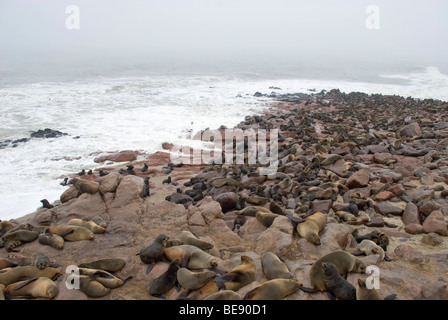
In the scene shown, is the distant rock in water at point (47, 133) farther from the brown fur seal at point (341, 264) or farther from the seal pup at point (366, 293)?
the seal pup at point (366, 293)

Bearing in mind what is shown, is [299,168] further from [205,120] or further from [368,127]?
[205,120]

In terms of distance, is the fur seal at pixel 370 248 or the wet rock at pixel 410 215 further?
the wet rock at pixel 410 215

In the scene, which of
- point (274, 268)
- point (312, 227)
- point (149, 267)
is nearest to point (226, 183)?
point (312, 227)

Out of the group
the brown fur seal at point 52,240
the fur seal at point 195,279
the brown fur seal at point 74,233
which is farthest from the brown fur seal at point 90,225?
the fur seal at point 195,279

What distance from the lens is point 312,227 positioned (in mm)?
5195

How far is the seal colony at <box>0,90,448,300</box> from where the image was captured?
3852 mm

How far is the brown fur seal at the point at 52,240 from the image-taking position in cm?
505

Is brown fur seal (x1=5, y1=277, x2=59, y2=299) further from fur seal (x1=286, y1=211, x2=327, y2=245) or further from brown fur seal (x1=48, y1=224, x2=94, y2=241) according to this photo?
fur seal (x1=286, y1=211, x2=327, y2=245)

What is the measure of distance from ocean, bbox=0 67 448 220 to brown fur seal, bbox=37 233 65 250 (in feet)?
12.9

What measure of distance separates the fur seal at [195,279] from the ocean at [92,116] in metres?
6.75

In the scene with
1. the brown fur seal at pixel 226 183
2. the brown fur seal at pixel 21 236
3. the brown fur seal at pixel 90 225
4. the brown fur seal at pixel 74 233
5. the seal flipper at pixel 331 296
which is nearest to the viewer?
the seal flipper at pixel 331 296

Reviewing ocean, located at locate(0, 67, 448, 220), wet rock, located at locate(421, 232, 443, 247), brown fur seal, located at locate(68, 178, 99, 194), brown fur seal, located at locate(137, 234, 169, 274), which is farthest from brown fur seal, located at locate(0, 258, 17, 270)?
wet rock, located at locate(421, 232, 443, 247)

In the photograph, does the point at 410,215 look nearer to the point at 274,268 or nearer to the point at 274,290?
the point at 274,268

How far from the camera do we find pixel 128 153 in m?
12.7
